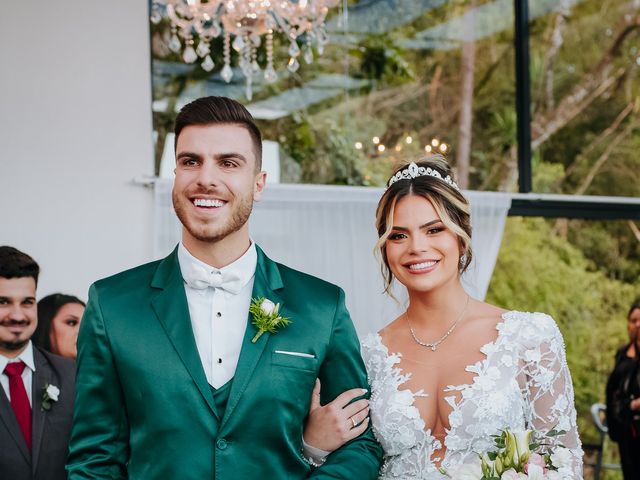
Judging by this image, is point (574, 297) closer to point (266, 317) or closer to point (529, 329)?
point (529, 329)

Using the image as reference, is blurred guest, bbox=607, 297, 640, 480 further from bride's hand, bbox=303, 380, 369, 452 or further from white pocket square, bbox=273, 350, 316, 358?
white pocket square, bbox=273, 350, 316, 358

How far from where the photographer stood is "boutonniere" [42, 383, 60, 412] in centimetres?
430

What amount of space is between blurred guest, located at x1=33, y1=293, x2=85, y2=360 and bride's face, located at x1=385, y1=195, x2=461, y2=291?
2.65m

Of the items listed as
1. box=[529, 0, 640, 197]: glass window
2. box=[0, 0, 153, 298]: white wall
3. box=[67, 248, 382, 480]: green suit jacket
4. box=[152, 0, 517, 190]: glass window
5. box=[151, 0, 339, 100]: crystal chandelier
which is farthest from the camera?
box=[529, 0, 640, 197]: glass window

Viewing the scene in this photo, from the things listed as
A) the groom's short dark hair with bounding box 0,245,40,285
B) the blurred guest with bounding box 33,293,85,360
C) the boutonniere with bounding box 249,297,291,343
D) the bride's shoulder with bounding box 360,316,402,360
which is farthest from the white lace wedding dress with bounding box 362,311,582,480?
the blurred guest with bounding box 33,293,85,360

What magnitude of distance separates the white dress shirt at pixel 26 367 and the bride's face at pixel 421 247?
2.09m

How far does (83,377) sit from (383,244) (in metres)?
1.12

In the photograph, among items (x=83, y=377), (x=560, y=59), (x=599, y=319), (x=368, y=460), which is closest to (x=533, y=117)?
(x=560, y=59)

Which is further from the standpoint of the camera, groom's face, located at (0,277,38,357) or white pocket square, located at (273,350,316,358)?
groom's face, located at (0,277,38,357)

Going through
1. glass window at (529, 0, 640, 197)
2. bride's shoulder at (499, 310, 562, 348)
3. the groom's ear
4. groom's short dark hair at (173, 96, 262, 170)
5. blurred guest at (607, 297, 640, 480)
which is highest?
glass window at (529, 0, 640, 197)

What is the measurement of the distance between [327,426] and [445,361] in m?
0.63

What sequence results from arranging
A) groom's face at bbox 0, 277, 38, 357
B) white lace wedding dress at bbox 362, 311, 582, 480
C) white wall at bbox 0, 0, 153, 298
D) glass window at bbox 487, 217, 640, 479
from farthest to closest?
glass window at bbox 487, 217, 640, 479 → white wall at bbox 0, 0, 153, 298 → groom's face at bbox 0, 277, 38, 357 → white lace wedding dress at bbox 362, 311, 582, 480

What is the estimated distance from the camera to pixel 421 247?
3035 millimetres

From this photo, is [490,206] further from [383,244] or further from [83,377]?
[83,377]
